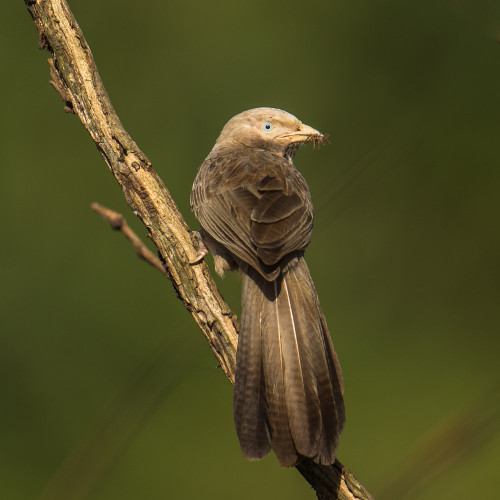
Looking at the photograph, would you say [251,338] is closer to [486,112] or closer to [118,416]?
[118,416]

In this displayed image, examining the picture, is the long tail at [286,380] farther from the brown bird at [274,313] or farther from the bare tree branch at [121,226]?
the bare tree branch at [121,226]

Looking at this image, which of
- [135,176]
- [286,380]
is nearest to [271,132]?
[135,176]

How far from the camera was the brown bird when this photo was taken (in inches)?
122

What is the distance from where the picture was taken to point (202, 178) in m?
4.30

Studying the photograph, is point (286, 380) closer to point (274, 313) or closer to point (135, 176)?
point (274, 313)

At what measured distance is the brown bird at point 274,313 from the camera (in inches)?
122

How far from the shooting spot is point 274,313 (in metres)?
3.46

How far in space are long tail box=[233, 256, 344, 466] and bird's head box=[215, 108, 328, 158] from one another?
1668 millimetres

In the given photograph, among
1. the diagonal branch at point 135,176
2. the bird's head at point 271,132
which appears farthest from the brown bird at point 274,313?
the bird's head at point 271,132

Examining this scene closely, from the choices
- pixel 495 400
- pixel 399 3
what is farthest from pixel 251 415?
pixel 399 3

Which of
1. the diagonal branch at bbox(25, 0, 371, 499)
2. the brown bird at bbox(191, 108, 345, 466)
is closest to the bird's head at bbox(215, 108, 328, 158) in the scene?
the brown bird at bbox(191, 108, 345, 466)

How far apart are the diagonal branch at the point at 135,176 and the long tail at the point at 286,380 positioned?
139 mm

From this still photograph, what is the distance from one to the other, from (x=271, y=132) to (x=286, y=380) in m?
2.29

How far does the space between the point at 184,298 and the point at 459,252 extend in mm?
3495
